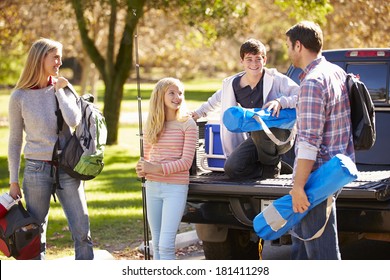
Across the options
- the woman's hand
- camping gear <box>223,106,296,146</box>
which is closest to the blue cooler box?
camping gear <box>223,106,296,146</box>

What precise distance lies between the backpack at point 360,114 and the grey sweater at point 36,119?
201 centimetres

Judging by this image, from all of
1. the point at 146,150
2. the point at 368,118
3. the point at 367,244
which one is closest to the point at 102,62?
the point at 367,244

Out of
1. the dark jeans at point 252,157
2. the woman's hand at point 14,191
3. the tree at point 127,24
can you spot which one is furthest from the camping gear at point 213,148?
the tree at point 127,24

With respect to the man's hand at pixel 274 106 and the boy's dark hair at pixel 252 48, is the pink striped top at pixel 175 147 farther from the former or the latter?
the boy's dark hair at pixel 252 48

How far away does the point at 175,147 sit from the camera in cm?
681

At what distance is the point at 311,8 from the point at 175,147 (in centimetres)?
1090

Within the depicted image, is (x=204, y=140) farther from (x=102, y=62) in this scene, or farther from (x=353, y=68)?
(x=102, y=62)

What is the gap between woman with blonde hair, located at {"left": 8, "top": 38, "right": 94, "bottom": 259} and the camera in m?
6.52

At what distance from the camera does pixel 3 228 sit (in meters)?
6.57

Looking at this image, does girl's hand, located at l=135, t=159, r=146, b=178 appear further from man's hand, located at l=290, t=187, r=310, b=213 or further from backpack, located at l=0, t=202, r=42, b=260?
man's hand, located at l=290, t=187, r=310, b=213

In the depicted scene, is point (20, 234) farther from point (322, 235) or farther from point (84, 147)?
point (322, 235)

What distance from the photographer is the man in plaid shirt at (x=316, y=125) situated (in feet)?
17.3
